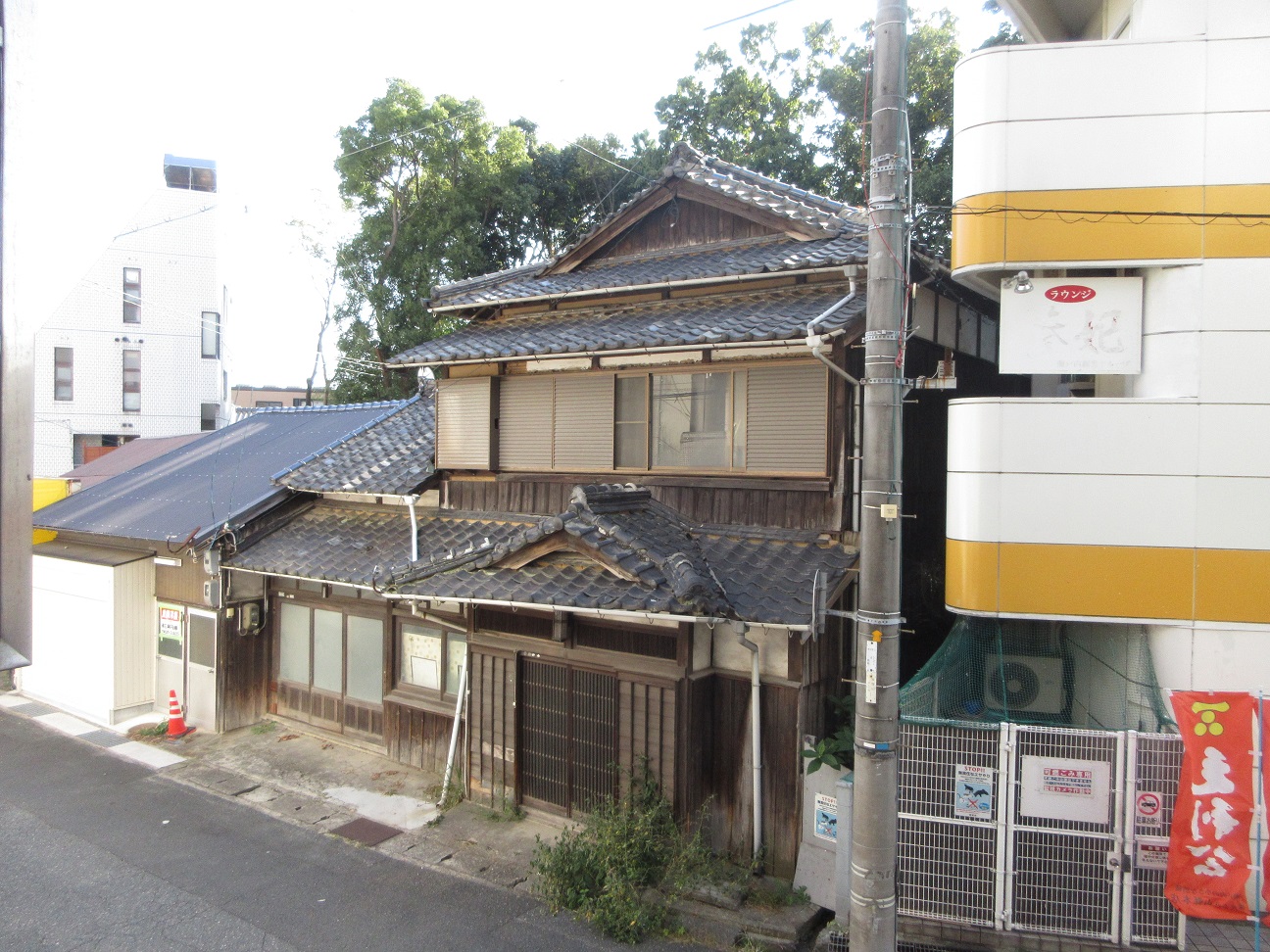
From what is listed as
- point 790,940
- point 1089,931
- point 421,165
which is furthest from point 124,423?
point 1089,931

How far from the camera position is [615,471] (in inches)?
438

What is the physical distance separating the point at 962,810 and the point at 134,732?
13974 mm

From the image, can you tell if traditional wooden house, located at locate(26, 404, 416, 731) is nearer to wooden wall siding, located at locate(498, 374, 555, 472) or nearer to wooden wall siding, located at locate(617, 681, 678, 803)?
wooden wall siding, located at locate(498, 374, 555, 472)

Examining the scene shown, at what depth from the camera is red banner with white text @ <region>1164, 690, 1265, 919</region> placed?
705cm

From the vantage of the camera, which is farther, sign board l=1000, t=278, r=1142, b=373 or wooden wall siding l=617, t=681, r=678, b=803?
wooden wall siding l=617, t=681, r=678, b=803

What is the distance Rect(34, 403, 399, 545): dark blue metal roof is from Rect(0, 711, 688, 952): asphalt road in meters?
4.43

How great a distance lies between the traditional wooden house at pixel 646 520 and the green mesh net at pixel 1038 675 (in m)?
1.22

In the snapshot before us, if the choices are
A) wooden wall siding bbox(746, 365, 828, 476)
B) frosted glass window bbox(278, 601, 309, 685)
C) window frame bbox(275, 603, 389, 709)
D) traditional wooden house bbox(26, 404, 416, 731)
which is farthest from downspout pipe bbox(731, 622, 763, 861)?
traditional wooden house bbox(26, 404, 416, 731)

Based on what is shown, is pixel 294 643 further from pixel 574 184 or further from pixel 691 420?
pixel 574 184

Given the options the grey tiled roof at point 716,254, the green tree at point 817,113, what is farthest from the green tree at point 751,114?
the grey tiled roof at point 716,254

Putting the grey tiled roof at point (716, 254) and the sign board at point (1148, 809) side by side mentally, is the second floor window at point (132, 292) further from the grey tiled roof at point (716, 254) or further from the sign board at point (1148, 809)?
the sign board at point (1148, 809)

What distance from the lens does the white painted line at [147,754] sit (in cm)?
1322

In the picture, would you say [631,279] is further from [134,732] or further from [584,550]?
[134,732]

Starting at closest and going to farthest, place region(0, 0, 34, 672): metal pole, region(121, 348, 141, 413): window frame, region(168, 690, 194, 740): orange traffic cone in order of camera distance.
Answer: region(0, 0, 34, 672): metal pole, region(168, 690, 194, 740): orange traffic cone, region(121, 348, 141, 413): window frame
